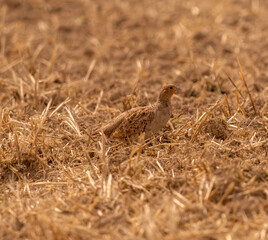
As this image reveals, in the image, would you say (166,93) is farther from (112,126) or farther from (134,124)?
(112,126)

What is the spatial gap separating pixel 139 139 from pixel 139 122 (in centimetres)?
19

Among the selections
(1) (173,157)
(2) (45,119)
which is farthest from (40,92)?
(1) (173,157)

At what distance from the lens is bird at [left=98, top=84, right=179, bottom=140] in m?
5.26

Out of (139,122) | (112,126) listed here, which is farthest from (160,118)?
(112,126)

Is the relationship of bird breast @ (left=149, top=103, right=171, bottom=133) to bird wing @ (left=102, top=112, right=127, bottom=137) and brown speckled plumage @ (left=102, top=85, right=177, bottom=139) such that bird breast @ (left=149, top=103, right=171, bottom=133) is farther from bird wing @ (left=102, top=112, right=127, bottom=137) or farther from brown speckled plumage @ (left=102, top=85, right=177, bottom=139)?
bird wing @ (left=102, top=112, right=127, bottom=137)

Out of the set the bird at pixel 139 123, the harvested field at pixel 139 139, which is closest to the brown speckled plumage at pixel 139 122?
the bird at pixel 139 123

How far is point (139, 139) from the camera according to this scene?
5.26 m

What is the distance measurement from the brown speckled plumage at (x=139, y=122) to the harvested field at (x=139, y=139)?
14cm

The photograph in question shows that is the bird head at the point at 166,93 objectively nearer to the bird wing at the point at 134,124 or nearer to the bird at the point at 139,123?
the bird at the point at 139,123

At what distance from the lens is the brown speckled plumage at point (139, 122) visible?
207 inches

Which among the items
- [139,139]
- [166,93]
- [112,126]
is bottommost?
[139,139]

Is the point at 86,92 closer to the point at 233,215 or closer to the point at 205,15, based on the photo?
the point at 233,215

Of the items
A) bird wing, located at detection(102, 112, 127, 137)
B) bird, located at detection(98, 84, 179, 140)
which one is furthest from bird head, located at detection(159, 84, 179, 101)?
bird wing, located at detection(102, 112, 127, 137)

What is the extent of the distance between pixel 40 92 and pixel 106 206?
9.80 ft
